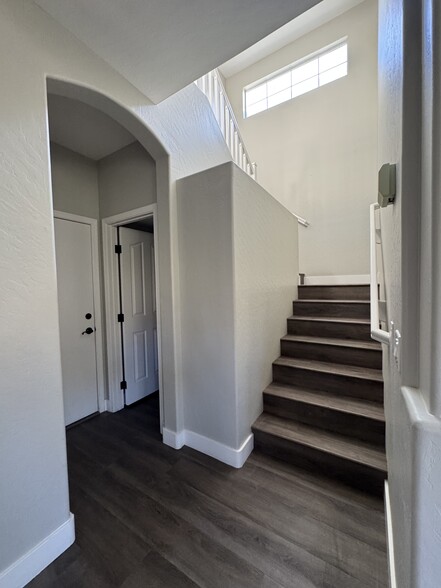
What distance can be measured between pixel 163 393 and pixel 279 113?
4.72 metres

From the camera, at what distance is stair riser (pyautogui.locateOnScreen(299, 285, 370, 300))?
293 centimetres

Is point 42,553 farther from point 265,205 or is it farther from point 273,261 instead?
point 265,205

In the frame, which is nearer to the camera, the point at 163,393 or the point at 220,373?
the point at 220,373

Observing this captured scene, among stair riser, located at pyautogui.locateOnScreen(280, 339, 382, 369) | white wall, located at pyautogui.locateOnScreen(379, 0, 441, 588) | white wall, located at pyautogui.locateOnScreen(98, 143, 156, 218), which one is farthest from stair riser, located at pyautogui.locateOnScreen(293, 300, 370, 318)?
white wall, located at pyautogui.locateOnScreen(379, 0, 441, 588)

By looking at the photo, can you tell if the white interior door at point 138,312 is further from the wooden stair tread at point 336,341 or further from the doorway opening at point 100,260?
the wooden stair tread at point 336,341

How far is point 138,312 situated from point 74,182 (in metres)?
1.52

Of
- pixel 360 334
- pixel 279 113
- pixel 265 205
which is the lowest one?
pixel 360 334

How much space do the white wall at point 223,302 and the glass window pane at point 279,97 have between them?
318 centimetres

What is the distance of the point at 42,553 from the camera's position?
1.24m

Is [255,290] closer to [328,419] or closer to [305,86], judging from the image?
[328,419]

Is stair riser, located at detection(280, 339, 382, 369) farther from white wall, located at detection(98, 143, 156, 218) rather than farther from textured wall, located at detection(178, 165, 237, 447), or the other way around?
white wall, located at detection(98, 143, 156, 218)

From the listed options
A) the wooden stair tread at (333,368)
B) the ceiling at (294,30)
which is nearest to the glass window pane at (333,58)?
the ceiling at (294,30)

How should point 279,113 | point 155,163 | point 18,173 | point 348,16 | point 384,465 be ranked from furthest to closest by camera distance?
point 279,113, point 348,16, point 155,163, point 384,465, point 18,173

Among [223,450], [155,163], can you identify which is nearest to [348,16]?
[155,163]
